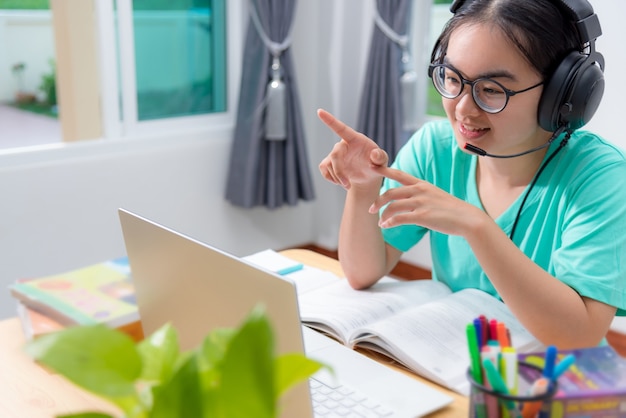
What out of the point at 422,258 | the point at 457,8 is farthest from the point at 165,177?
the point at 457,8

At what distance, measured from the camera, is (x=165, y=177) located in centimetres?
293

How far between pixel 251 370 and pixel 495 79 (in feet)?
2.76

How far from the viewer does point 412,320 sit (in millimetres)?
1114

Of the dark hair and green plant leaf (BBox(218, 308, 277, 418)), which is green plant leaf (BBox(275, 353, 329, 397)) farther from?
the dark hair

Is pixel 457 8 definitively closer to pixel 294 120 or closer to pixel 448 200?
pixel 448 200

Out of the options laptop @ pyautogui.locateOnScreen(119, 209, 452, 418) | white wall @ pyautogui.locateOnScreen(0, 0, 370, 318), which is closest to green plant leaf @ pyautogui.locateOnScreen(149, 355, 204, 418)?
laptop @ pyautogui.locateOnScreen(119, 209, 452, 418)

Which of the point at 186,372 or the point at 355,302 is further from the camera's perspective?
the point at 355,302

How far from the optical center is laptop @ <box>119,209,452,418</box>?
2.39 ft

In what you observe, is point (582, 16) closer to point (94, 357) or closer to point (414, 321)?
point (414, 321)

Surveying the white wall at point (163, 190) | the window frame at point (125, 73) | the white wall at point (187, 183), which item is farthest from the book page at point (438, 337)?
the window frame at point (125, 73)

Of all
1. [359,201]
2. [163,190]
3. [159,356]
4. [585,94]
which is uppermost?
[585,94]

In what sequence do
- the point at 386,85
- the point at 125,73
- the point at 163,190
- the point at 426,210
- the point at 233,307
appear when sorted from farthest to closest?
the point at 386,85 → the point at 163,190 → the point at 125,73 → the point at 426,210 → the point at 233,307

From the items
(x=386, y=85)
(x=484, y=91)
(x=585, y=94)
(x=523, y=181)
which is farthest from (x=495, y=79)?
(x=386, y=85)

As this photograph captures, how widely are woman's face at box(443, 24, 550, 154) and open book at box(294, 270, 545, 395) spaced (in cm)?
27
